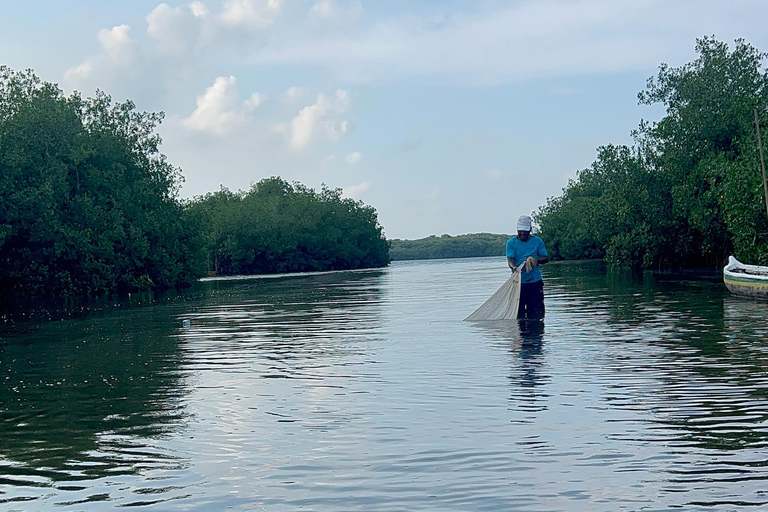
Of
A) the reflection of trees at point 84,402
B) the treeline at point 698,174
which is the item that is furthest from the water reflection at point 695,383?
the treeline at point 698,174

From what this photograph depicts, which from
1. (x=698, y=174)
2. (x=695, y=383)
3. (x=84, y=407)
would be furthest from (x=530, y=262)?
(x=698, y=174)

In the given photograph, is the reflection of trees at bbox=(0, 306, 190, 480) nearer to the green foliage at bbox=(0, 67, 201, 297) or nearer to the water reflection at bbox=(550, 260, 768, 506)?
the water reflection at bbox=(550, 260, 768, 506)

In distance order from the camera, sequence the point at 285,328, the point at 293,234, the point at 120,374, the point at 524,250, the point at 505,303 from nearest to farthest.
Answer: the point at 120,374 < the point at 524,250 < the point at 505,303 < the point at 285,328 < the point at 293,234

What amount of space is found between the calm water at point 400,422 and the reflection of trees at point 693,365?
0.05 m

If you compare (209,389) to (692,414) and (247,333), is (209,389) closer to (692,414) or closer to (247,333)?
(692,414)

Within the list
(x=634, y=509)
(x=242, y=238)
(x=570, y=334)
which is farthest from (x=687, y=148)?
(x=242, y=238)

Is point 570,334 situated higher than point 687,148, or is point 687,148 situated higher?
point 687,148

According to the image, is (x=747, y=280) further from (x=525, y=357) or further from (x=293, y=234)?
(x=293, y=234)

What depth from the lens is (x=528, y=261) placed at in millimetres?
16500

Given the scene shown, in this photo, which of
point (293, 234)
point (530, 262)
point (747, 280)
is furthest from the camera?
point (293, 234)

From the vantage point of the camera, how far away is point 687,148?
5700 centimetres

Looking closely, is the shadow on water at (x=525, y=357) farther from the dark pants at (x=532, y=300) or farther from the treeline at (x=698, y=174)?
the treeline at (x=698, y=174)

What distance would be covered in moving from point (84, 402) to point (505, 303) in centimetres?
1036

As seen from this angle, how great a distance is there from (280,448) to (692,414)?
3.79m
